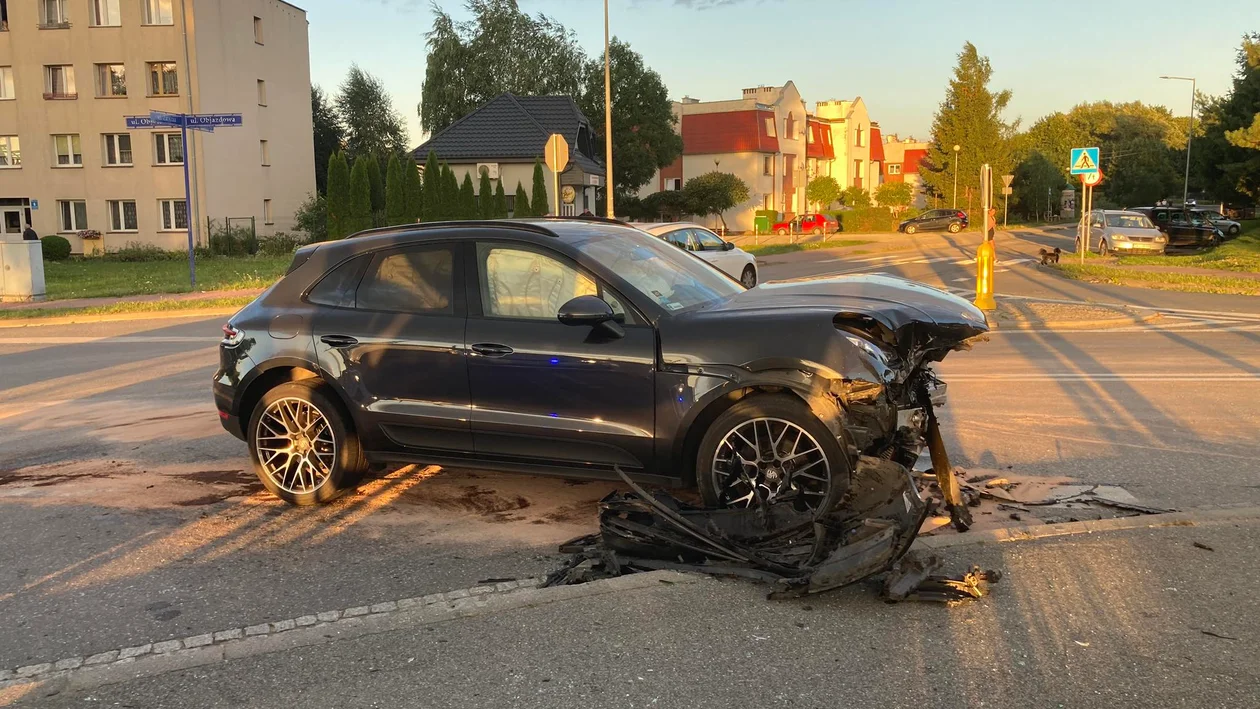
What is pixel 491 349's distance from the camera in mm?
5434

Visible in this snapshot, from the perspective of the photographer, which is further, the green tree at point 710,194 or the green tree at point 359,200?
the green tree at point 710,194

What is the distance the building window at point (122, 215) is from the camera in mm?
43562

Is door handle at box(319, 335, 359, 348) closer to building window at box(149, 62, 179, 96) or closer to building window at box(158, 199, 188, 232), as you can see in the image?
building window at box(158, 199, 188, 232)

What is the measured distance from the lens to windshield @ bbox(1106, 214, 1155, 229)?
31.1 m

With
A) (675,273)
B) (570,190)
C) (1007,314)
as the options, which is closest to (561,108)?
(570,190)

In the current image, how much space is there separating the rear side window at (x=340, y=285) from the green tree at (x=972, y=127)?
68083mm

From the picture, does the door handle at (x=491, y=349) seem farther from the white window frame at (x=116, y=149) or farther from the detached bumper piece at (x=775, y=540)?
the white window frame at (x=116, y=149)

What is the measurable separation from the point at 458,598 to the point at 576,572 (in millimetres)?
557

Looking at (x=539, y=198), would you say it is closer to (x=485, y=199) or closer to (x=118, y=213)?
(x=485, y=199)

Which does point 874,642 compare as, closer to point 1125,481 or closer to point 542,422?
point 542,422

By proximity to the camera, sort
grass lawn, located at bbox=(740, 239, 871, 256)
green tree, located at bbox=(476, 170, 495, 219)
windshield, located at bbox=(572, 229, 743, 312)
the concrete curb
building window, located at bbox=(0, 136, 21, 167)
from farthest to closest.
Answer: building window, located at bbox=(0, 136, 21, 167) → green tree, located at bbox=(476, 170, 495, 219) → grass lawn, located at bbox=(740, 239, 871, 256) → the concrete curb → windshield, located at bbox=(572, 229, 743, 312)

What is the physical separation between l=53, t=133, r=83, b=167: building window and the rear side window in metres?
44.6

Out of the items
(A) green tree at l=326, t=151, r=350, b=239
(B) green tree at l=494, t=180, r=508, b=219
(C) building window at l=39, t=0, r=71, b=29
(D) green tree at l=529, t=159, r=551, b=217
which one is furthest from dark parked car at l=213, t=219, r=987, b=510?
(C) building window at l=39, t=0, r=71, b=29

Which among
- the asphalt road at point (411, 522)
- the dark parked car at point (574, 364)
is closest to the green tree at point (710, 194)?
the asphalt road at point (411, 522)
